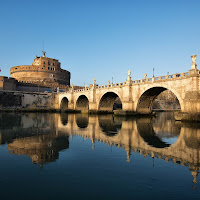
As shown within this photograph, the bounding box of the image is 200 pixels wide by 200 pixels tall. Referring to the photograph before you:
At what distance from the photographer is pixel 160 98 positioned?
86.0 metres

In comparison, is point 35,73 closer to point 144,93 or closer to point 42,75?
point 42,75

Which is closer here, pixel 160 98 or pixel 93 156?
pixel 93 156

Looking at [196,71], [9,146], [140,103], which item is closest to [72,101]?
[140,103]

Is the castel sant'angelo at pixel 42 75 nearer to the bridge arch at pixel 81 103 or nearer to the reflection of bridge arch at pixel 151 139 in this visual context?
the bridge arch at pixel 81 103

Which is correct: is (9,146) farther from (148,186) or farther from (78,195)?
(148,186)

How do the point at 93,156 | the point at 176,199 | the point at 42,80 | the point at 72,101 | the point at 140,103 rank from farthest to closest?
the point at 42,80 → the point at 72,101 → the point at 140,103 → the point at 93,156 → the point at 176,199

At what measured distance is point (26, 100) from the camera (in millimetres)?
61250

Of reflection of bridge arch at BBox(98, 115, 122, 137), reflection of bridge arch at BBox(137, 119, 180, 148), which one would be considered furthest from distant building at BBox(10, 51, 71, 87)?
reflection of bridge arch at BBox(137, 119, 180, 148)

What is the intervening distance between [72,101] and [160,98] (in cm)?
4772

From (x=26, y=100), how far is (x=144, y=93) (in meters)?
44.2

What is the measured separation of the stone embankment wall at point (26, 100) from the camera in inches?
2229

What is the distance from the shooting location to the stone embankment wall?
5662cm

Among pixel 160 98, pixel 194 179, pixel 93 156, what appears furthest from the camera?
pixel 160 98

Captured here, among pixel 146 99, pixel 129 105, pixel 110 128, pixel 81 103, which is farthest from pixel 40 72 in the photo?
pixel 110 128
